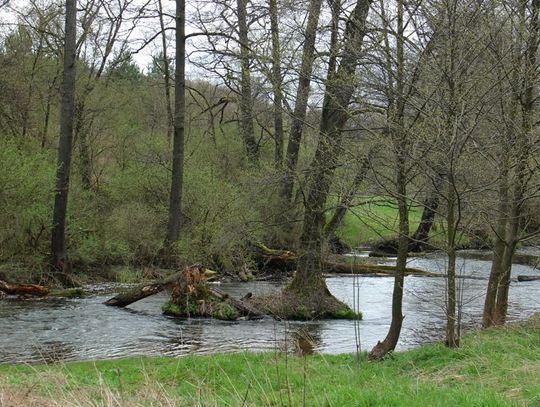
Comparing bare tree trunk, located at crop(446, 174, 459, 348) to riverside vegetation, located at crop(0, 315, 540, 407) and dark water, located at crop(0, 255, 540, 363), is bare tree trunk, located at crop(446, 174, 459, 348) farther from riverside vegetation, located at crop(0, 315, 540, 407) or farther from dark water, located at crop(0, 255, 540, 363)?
dark water, located at crop(0, 255, 540, 363)

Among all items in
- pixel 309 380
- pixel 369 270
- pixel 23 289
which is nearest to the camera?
pixel 309 380

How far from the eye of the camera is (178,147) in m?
24.8

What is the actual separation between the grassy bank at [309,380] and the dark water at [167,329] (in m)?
1.10

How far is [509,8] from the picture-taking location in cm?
1141

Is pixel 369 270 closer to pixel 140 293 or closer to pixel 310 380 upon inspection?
pixel 140 293

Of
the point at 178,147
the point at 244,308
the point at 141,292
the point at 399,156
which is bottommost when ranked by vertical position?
the point at 244,308

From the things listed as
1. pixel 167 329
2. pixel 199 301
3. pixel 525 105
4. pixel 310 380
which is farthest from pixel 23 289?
pixel 525 105

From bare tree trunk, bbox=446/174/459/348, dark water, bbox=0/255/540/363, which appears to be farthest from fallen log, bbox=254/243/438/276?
bare tree trunk, bbox=446/174/459/348

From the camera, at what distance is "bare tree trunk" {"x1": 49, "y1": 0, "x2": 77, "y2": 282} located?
68.7 ft

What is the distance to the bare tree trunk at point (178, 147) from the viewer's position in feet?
79.0

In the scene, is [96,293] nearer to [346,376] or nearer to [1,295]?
[1,295]

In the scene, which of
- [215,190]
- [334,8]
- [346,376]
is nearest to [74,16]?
[215,190]

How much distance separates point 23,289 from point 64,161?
480 cm

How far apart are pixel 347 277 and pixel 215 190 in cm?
599
